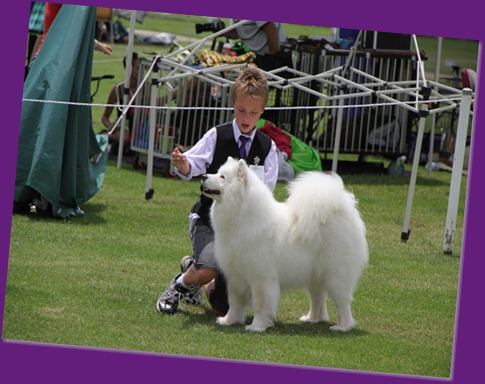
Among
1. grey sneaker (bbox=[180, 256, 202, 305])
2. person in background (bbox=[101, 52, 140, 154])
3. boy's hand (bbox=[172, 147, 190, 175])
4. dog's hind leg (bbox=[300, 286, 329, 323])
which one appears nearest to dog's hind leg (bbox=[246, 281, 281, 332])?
dog's hind leg (bbox=[300, 286, 329, 323])

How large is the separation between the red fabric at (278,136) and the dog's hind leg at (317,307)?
506 cm

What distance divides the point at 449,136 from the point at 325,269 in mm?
7899

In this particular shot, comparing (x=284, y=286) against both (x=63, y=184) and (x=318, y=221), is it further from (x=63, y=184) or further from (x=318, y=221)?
(x=63, y=184)

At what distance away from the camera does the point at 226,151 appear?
17.9ft

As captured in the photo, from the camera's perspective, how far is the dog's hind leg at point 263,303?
5316mm

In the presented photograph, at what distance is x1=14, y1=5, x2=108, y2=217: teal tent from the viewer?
304 inches

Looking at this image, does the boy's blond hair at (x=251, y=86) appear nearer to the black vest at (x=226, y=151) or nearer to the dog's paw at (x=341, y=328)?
the black vest at (x=226, y=151)

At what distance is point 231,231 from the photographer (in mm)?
5227

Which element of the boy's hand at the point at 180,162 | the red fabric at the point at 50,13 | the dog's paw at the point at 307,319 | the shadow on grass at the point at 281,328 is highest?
the red fabric at the point at 50,13

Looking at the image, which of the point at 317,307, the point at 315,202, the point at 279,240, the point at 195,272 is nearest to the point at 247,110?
the point at 315,202

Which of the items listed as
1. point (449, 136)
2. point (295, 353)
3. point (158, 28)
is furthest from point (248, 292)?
point (158, 28)

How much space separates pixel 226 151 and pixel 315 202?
0.66m

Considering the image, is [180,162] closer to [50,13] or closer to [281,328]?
[281,328]

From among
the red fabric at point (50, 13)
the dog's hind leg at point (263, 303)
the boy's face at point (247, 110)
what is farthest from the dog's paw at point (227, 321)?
the red fabric at point (50, 13)
